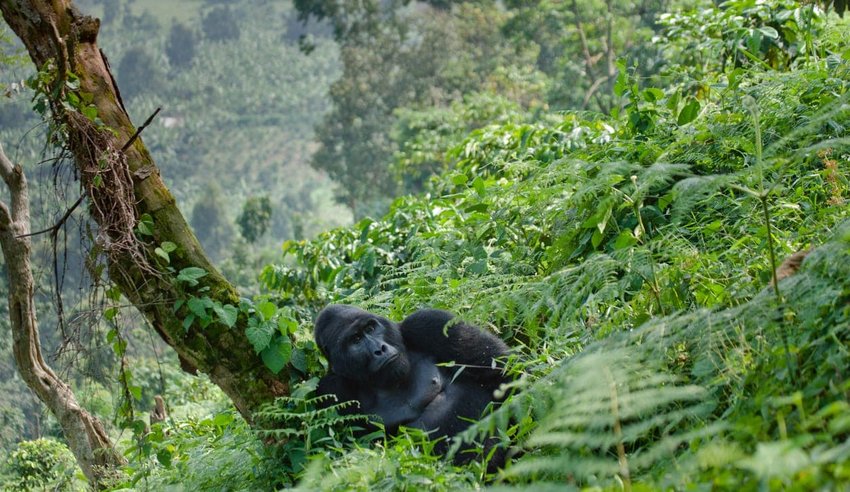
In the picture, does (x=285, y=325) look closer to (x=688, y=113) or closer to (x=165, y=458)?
(x=165, y=458)

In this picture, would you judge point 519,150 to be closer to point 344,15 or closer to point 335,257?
point 335,257

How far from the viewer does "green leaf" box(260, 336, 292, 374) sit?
10.6 feet

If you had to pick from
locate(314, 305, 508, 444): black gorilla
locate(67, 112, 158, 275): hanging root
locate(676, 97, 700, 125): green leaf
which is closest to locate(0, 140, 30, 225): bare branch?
locate(67, 112, 158, 275): hanging root

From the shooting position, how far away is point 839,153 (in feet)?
11.7

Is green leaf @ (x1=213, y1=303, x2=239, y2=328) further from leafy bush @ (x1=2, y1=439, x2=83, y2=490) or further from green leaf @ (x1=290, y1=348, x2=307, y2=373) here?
leafy bush @ (x1=2, y1=439, x2=83, y2=490)

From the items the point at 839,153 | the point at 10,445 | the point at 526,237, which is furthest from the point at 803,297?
the point at 10,445

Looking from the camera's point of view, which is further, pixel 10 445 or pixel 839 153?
pixel 10 445

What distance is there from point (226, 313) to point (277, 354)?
224 mm

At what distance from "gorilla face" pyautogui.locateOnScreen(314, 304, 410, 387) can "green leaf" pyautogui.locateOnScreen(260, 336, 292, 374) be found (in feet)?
0.86

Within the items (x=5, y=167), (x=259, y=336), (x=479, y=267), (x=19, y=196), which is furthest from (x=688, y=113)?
(x=5, y=167)

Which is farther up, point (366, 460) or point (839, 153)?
point (839, 153)

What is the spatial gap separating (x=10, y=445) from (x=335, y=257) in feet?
14.7

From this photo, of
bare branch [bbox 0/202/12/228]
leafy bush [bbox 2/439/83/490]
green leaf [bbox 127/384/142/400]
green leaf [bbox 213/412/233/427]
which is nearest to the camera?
green leaf [bbox 127/384/142/400]

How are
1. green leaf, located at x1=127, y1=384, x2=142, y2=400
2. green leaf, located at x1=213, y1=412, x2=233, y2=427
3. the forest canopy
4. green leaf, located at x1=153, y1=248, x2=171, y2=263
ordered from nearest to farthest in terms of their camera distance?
1. the forest canopy
2. green leaf, located at x1=153, y1=248, x2=171, y2=263
3. green leaf, located at x1=127, y1=384, x2=142, y2=400
4. green leaf, located at x1=213, y1=412, x2=233, y2=427
